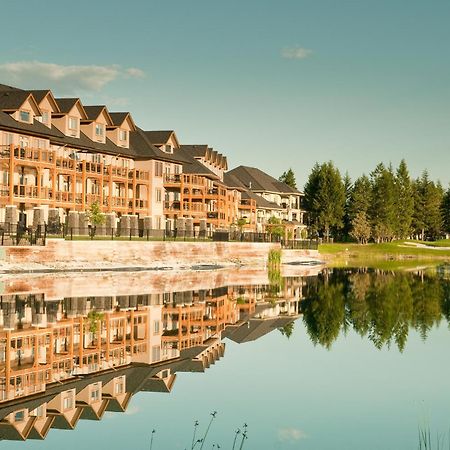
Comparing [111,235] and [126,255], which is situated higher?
[111,235]

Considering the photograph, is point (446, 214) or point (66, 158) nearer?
point (66, 158)

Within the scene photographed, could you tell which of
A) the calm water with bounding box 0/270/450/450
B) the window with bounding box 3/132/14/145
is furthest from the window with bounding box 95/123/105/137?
the calm water with bounding box 0/270/450/450

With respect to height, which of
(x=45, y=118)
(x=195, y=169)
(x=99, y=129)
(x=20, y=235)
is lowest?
(x=20, y=235)

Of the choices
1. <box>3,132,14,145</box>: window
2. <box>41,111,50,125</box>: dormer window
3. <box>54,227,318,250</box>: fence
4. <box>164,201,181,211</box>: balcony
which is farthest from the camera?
<box>164,201,181,211</box>: balcony

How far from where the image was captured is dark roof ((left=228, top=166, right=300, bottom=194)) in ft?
417

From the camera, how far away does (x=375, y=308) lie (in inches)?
1452

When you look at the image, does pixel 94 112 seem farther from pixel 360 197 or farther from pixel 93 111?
pixel 360 197

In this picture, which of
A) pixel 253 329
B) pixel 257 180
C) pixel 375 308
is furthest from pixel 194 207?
pixel 253 329

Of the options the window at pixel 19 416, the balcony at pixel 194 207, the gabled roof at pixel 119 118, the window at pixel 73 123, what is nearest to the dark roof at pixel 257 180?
the balcony at pixel 194 207

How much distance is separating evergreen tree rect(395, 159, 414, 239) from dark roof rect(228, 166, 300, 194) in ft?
65.0

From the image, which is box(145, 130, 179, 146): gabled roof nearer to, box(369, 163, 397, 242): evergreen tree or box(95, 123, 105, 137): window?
box(95, 123, 105, 137): window

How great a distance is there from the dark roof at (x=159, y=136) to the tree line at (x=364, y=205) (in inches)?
1996

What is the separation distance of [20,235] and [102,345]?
30172 mm

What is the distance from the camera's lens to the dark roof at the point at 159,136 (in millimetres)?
83750
